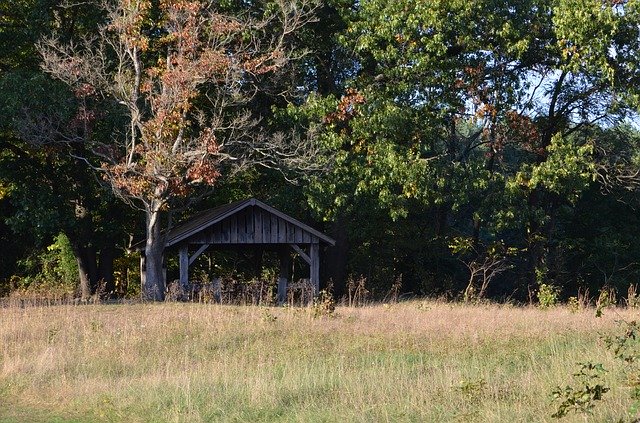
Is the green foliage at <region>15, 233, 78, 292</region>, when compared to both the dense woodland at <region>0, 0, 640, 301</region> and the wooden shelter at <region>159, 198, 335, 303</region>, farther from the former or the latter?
the wooden shelter at <region>159, 198, 335, 303</region>

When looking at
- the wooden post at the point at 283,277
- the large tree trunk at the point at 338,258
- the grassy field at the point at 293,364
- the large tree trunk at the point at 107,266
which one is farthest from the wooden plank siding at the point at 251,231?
the large tree trunk at the point at 107,266

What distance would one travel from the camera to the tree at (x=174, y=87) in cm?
2517

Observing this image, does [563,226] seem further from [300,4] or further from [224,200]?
[300,4]

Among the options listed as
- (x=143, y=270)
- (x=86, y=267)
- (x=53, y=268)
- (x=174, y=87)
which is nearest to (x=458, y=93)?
(x=174, y=87)

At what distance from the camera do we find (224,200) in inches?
1457

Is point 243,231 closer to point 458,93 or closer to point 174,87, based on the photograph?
point 174,87

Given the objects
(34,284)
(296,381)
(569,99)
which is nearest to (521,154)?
(569,99)

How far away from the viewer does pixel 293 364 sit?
1384cm

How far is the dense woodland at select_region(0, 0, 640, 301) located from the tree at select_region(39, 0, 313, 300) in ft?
0.23

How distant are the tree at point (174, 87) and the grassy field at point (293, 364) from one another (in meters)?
6.07

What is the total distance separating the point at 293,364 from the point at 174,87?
1307cm

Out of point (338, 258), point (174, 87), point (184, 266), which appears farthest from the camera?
point (338, 258)

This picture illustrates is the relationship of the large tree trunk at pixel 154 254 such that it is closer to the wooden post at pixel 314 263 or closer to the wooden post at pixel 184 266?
the wooden post at pixel 184 266

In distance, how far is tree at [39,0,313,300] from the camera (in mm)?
25172
